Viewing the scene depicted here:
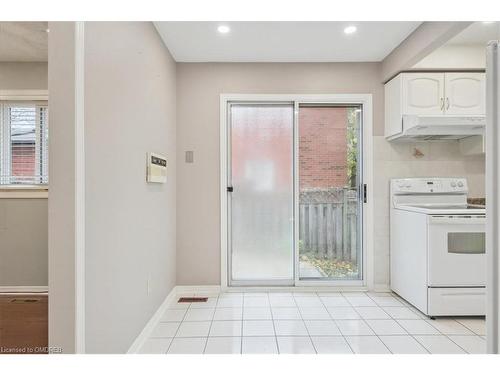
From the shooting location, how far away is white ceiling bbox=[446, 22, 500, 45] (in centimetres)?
254

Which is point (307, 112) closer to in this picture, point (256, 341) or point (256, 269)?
point (256, 269)

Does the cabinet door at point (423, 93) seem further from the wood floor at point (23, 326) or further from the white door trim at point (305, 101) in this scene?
the wood floor at point (23, 326)

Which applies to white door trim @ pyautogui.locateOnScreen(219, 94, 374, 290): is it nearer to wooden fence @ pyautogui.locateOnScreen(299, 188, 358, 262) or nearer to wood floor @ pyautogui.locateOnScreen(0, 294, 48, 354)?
wooden fence @ pyautogui.locateOnScreen(299, 188, 358, 262)

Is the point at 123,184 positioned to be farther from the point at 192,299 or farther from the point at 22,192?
the point at 192,299

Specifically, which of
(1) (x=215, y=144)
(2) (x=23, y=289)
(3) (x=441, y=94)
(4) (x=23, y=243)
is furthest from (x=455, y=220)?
(4) (x=23, y=243)

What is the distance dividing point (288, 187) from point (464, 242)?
1.69 m

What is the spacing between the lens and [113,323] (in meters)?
1.78

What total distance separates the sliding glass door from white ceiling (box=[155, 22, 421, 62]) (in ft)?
1.69

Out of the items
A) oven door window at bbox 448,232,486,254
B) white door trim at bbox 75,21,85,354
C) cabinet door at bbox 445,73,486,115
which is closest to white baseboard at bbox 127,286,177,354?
white door trim at bbox 75,21,85,354

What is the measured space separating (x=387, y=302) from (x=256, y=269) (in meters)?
1.37

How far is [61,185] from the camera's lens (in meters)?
1.32

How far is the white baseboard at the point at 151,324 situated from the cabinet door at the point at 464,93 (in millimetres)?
3263

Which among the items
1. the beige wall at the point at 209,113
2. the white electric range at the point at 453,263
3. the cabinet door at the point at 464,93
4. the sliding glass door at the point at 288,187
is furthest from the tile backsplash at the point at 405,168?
the white electric range at the point at 453,263
